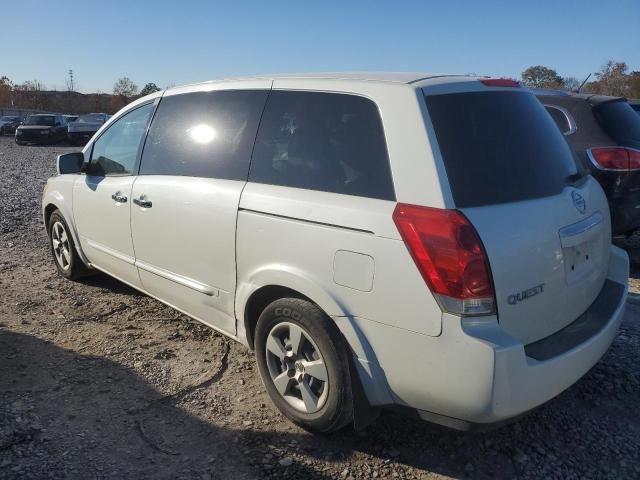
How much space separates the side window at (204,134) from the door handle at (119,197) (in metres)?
0.25

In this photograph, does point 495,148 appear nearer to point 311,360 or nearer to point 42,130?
point 311,360

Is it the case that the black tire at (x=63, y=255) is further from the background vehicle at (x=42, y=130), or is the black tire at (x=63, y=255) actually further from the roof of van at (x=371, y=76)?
the background vehicle at (x=42, y=130)

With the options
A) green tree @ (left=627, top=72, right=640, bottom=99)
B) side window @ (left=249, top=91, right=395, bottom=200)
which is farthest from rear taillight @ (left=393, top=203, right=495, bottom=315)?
green tree @ (left=627, top=72, right=640, bottom=99)

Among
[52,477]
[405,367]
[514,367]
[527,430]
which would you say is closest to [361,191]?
[405,367]

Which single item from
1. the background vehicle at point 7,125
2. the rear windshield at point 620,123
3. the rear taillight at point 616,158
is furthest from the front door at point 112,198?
the background vehicle at point 7,125

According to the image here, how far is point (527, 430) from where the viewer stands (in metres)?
2.97

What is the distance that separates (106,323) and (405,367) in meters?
2.88

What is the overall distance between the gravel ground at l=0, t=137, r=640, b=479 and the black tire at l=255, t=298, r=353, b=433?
13cm

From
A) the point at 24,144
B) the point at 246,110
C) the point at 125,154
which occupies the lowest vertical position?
the point at 24,144

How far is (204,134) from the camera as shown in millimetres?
3586

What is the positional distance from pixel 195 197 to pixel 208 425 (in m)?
1.35

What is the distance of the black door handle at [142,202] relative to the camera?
12.5ft

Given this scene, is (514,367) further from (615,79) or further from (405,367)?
(615,79)

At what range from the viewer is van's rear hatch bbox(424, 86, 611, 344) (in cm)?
234
